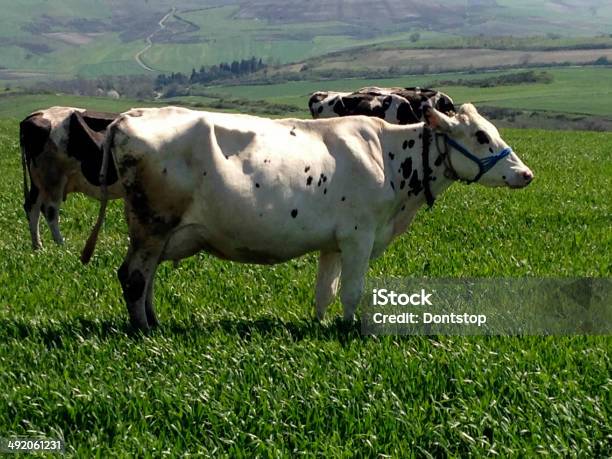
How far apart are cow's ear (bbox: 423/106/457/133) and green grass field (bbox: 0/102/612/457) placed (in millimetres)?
2279

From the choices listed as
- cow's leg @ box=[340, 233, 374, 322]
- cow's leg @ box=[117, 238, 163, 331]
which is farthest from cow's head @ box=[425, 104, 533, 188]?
cow's leg @ box=[117, 238, 163, 331]

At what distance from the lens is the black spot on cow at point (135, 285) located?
8.17m

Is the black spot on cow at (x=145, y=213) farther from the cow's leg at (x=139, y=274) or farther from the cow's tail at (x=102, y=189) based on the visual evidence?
the cow's tail at (x=102, y=189)

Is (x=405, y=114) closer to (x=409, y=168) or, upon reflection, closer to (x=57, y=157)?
(x=57, y=157)

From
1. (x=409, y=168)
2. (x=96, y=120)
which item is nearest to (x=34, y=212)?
(x=96, y=120)

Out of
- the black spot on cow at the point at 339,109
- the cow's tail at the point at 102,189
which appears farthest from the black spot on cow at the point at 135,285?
the black spot on cow at the point at 339,109

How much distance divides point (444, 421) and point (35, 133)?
10.6 metres

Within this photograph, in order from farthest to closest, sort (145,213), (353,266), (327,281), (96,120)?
(96,120), (327,281), (353,266), (145,213)

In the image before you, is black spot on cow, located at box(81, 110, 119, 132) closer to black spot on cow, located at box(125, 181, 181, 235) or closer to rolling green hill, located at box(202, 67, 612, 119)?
black spot on cow, located at box(125, 181, 181, 235)

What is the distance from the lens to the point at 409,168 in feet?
30.2

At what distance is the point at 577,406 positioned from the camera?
631 centimetres

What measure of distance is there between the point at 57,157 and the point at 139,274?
7.17 m

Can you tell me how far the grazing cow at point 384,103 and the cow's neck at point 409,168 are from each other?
1185 cm

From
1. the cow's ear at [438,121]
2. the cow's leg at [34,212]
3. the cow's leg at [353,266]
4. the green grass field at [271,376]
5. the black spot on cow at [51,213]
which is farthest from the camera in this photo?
the black spot on cow at [51,213]
